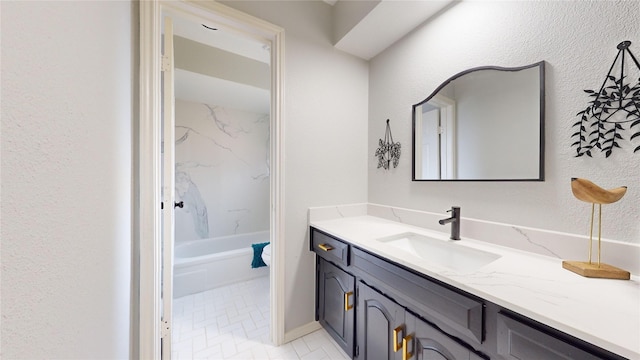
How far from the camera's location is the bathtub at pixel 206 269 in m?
2.19

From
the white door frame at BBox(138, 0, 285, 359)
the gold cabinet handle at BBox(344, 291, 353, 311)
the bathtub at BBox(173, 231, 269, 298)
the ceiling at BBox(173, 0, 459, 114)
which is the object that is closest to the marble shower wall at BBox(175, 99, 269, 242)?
the bathtub at BBox(173, 231, 269, 298)

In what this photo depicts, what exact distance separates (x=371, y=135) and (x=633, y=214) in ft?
4.62

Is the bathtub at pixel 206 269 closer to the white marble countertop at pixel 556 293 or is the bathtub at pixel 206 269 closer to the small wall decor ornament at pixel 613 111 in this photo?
the white marble countertop at pixel 556 293

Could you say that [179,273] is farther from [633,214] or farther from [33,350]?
[633,214]

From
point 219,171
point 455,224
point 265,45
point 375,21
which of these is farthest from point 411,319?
point 219,171

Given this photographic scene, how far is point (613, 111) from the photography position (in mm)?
851

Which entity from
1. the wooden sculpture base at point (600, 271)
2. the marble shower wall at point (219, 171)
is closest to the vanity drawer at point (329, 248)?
the wooden sculpture base at point (600, 271)

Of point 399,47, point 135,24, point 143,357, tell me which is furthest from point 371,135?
point 143,357

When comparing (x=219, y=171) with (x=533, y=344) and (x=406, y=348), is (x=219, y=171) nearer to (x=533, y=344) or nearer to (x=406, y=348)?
(x=406, y=348)

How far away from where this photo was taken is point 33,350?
1.03 ft

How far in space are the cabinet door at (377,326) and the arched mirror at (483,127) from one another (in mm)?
824

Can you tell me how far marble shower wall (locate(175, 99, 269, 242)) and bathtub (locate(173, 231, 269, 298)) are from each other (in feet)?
0.69

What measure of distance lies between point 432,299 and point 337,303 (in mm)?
759

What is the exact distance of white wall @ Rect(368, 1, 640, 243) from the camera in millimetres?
846
